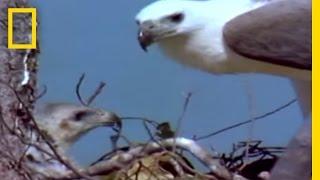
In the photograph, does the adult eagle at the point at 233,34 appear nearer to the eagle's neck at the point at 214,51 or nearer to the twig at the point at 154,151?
the eagle's neck at the point at 214,51

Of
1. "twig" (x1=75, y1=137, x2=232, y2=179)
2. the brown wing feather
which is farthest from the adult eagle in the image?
"twig" (x1=75, y1=137, x2=232, y2=179)

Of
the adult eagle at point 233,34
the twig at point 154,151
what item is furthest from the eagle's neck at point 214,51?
the twig at point 154,151

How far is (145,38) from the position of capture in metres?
0.90

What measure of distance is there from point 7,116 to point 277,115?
0.45 m

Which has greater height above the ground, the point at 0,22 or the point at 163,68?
the point at 0,22

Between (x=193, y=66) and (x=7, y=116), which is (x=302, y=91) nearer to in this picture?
(x=193, y=66)

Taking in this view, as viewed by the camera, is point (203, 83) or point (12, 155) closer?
point (12, 155)

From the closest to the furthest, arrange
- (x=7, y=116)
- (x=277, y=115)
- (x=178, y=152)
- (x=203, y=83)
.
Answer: (x=178, y=152), (x=7, y=116), (x=203, y=83), (x=277, y=115)

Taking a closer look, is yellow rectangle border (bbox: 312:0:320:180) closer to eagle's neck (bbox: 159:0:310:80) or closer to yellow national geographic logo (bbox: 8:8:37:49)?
eagle's neck (bbox: 159:0:310:80)

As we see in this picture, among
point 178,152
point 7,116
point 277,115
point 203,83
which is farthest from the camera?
point 277,115

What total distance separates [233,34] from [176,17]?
6 cm

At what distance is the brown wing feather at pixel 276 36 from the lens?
90 centimetres

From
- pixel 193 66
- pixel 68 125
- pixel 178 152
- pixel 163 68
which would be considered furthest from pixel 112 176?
pixel 163 68

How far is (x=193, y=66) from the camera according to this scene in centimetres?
95
